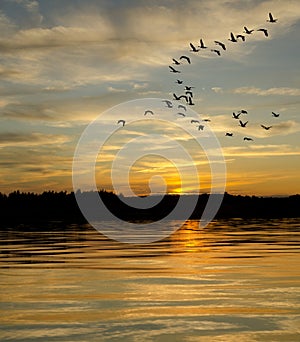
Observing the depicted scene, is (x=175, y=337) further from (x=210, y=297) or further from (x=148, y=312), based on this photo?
(x=210, y=297)

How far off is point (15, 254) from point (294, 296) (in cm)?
2316

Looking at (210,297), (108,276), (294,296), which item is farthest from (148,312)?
(108,276)

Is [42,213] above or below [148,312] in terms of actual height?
above

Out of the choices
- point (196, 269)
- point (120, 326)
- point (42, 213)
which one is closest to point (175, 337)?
point (120, 326)

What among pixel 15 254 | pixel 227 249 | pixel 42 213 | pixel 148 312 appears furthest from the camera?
pixel 42 213

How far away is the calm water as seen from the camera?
20.2 metres

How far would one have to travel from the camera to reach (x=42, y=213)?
170 metres

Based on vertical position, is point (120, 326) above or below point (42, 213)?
below

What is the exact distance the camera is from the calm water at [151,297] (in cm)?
2017

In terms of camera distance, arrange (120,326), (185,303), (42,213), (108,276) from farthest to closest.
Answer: (42,213), (108,276), (185,303), (120,326)

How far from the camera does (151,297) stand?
84.3ft

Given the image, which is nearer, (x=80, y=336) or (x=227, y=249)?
(x=80, y=336)

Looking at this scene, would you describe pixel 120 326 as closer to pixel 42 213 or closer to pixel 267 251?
pixel 267 251

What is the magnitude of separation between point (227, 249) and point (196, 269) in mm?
12693
